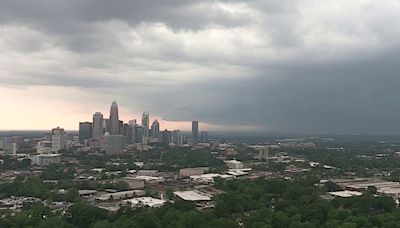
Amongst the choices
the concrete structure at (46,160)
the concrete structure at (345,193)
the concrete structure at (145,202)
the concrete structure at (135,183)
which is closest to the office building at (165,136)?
the concrete structure at (46,160)

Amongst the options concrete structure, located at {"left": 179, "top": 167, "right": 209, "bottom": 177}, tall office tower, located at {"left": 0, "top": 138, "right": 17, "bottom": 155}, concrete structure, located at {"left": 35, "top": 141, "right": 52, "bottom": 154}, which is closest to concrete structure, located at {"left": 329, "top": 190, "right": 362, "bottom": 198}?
concrete structure, located at {"left": 179, "top": 167, "right": 209, "bottom": 177}

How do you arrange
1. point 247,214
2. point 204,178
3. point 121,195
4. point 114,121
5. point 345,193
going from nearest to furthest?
point 247,214 → point 121,195 → point 345,193 → point 204,178 → point 114,121

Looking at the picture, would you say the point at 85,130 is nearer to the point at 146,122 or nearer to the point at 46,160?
the point at 146,122

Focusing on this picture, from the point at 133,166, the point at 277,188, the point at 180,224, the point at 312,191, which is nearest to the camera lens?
the point at 180,224

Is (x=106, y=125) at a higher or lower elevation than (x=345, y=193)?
higher

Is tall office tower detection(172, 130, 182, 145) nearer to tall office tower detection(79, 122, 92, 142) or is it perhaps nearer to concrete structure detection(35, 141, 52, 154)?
tall office tower detection(79, 122, 92, 142)

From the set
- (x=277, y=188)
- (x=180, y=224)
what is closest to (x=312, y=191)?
(x=277, y=188)

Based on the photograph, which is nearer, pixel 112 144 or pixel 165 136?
pixel 112 144

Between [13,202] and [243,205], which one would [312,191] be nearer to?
[243,205]

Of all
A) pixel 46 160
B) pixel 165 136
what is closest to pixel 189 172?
pixel 46 160

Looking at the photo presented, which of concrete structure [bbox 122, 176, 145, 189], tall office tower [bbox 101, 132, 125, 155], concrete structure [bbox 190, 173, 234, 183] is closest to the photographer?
concrete structure [bbox 122, 176, 145, 189]

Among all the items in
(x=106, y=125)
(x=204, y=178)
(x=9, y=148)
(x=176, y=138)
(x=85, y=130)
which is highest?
(x=106, y=125)
